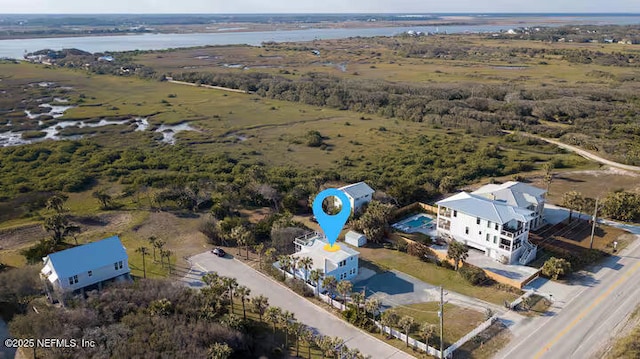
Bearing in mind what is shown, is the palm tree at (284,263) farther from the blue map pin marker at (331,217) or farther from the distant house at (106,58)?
the distant house at (106,58)

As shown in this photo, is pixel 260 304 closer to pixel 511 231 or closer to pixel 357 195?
pixel 357 195

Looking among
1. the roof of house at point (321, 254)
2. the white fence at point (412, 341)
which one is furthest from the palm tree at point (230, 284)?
the white fence at point (412, 341)

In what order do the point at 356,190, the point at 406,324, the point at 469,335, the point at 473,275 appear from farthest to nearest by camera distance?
the point at 356,190, the point at 473,275, the point at 469,335, the point at 406,324

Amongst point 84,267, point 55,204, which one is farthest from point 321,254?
point 55,204

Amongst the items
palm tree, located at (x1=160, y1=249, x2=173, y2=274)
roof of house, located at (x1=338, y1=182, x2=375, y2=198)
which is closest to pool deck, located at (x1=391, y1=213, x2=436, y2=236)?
roof of house, located at (x1=338, y1=182, x2=375, y2=198)

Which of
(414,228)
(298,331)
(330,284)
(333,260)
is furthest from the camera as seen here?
(414,228)

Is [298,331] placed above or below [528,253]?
above

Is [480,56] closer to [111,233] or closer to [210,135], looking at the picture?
[210,135]
